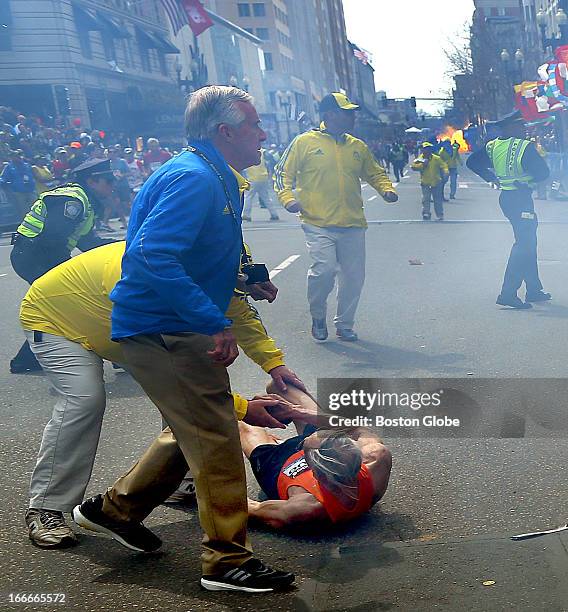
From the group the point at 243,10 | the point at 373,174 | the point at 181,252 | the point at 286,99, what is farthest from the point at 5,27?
the point at 181,252

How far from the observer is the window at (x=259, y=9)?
126ft

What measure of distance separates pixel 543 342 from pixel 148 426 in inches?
125

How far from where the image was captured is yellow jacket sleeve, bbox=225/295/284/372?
3.95 m

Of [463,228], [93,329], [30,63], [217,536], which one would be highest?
[30,63]

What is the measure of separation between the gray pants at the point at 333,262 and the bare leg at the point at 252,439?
11.1 ft

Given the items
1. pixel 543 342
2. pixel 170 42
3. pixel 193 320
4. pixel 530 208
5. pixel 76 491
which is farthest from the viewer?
pixel 170 42

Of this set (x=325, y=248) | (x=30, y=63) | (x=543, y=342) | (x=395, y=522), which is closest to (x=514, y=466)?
(x=395, y=522)

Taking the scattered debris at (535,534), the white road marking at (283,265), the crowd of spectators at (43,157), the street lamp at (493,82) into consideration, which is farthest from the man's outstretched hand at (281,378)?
the street lamp at (493,82)

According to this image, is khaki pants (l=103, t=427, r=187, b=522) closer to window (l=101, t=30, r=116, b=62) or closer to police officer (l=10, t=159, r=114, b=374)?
police officer (l=10, t=159, r=114, b=374)

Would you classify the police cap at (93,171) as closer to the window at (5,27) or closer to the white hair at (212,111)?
the white hair at (212,111)

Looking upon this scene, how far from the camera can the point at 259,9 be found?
127 feet

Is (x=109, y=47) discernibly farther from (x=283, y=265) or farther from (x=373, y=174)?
(x=373, y=174)

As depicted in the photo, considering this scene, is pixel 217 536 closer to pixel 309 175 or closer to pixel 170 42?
pixel 309 175

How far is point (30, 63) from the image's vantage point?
1233 inches
